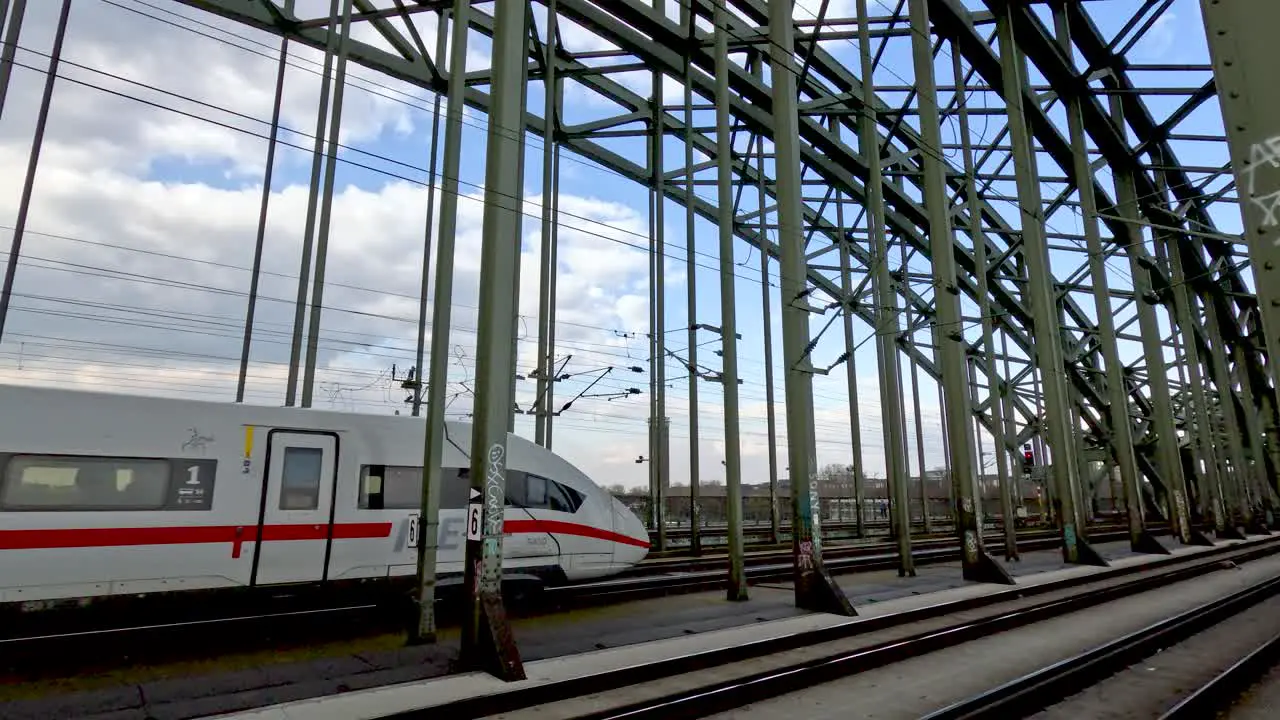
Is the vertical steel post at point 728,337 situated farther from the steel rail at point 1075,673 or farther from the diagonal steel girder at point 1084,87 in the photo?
the diagonal steel girder at point 1084,87

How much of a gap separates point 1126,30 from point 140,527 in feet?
102

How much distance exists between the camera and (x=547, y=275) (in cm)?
2217

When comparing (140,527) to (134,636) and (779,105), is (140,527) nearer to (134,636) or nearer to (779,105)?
(134,636)

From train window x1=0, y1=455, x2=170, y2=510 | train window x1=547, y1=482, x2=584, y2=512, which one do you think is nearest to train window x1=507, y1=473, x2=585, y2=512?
train window x1=547, y1=482, x2=584, y2=512

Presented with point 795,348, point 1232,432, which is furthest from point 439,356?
point 1232,432

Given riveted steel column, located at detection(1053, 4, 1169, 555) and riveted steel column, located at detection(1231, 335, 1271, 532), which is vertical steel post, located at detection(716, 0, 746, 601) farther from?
riveted steel column, located at detection(1231, 335, 1271, 532)

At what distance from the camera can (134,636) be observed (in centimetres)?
891

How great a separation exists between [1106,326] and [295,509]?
88.0 feet

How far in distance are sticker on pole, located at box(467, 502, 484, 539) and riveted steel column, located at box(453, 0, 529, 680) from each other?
0.04 metres

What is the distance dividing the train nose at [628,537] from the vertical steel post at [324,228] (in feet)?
22.4

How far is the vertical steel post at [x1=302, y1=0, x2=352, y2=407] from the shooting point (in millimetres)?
14414

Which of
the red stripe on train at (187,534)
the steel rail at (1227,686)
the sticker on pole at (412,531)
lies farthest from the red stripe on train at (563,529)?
the steel rail at (1227,686)

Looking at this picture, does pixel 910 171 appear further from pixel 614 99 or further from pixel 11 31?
pixel 11 31

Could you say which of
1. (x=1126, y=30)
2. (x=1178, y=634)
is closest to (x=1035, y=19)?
(x=1126, y=30)
